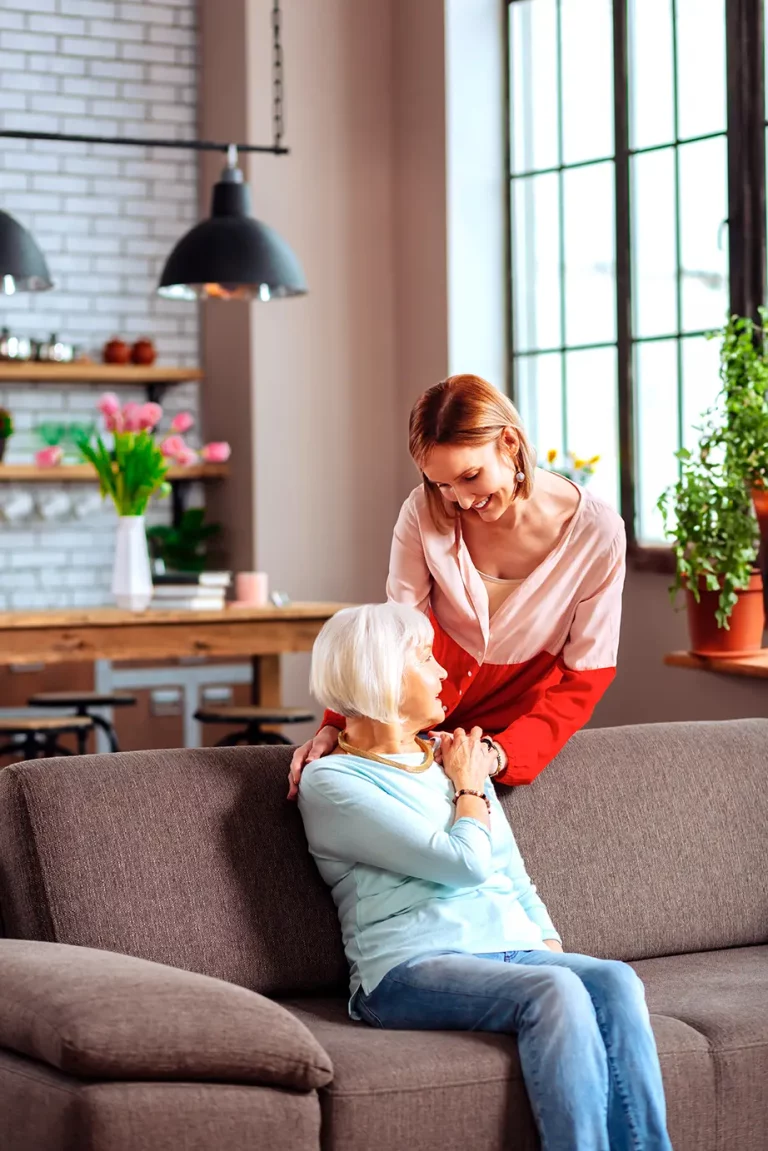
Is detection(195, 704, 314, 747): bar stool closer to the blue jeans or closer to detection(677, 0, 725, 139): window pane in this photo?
detection(677, 0, 725, 139): window pane

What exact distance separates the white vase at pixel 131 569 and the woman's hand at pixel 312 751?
264 cm

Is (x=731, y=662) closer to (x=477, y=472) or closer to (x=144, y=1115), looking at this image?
(x=477, y=472)

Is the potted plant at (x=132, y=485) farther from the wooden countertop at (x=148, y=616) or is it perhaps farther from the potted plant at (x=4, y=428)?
the potted plant at (x=4, y=428)

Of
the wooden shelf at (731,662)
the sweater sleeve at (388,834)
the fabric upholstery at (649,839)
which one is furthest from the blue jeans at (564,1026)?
the wooden shelf at (731,662)

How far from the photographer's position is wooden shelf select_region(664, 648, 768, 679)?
411 centimetres

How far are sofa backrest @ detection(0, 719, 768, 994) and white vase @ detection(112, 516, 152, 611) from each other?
7.96ft

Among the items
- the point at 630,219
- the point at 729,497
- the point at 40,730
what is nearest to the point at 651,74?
the point at 630,219

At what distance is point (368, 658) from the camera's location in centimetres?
237

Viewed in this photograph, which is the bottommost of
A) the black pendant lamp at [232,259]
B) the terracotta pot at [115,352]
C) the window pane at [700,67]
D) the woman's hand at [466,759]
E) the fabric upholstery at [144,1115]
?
the fabric upholstery at [144,1115]

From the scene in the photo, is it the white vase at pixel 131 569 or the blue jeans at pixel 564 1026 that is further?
the white vase at pixel 131 569

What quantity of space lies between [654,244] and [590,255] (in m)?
0.35

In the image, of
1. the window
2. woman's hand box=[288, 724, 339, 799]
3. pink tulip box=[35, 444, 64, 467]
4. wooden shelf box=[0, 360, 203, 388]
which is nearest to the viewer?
woman's hand box=[288, 724, 339, 799]

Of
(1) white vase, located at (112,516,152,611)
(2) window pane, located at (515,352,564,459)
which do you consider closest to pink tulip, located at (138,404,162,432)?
(1) white vase, located at (112,516,152,611)

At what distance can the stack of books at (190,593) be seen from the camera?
200 inches
